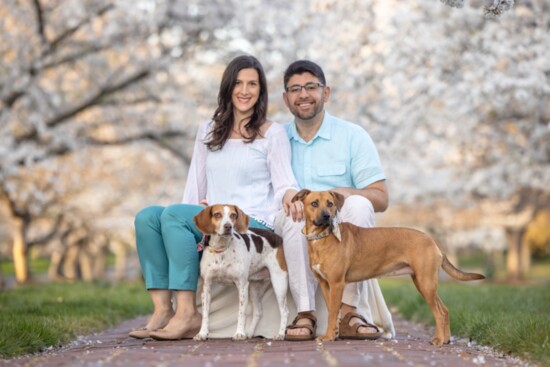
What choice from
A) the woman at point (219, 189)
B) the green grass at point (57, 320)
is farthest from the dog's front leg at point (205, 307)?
the green grass at point (57, 320)

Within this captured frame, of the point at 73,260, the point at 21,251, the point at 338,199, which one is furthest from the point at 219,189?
the point at 73,260

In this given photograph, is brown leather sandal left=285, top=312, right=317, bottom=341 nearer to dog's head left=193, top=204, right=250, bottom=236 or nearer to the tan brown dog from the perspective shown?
the tan brown dog

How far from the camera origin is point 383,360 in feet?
15.1

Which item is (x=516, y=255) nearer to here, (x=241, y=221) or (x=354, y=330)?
(x=354, y=330)

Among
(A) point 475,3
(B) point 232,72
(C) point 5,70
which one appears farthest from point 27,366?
(C) point 5,70

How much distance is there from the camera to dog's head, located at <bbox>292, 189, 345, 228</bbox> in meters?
5.68

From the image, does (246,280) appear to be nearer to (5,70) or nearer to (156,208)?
(156,208)

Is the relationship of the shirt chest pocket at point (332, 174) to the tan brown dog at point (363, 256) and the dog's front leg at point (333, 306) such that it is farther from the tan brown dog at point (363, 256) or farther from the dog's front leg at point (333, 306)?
the dog's front leg at point (333, 306)

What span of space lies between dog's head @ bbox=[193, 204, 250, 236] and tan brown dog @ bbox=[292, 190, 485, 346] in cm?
43

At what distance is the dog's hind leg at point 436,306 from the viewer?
224 inches

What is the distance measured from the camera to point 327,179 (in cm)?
664

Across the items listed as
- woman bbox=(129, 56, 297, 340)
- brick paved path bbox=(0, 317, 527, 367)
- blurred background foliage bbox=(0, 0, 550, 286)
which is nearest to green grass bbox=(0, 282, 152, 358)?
brick paved path bbox=(0, 317, 527, 367)

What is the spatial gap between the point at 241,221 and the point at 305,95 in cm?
124

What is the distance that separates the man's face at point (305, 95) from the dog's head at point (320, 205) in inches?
37.7
